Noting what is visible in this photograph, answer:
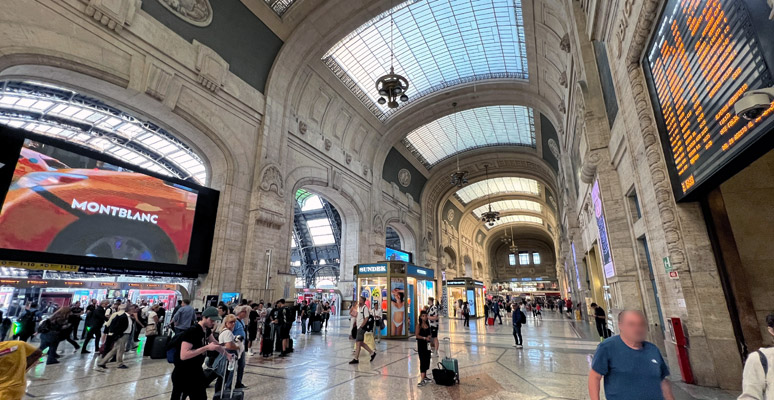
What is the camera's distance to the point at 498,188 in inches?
1443

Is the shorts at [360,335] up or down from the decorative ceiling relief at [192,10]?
down

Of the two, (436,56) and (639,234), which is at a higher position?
(436,56)

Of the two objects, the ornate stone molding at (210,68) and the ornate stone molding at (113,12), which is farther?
the ornate stone molding at (210,68)

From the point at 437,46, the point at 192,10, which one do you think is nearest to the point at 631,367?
the point at 192,10

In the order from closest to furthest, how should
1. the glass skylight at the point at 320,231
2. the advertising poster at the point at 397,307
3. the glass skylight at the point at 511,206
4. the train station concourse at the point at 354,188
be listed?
the train station concourse at the point at 354,188 < the advertising poster at the point at 397,307 < the glass skylight at the point at 320,231 < the glass skylight at the point at 511,206

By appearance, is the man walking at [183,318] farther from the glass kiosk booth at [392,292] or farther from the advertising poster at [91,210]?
the glass kiosk booth at [392,292]

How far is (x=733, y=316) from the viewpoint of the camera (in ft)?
13.7

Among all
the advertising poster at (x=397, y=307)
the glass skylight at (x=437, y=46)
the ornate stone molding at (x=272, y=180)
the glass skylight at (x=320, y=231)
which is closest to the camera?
the advertising poster at (x=397, y=307)

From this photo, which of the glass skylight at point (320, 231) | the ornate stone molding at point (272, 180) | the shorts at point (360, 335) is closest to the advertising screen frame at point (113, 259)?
the ornate stone molding at point (272, 180)

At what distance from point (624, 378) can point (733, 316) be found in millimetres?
3746

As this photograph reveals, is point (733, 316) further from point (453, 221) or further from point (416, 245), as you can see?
point (453, 221)

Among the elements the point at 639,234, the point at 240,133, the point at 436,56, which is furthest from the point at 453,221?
the point at 639,234

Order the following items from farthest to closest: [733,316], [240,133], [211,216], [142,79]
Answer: [240,133], [211,216], [142,79], [733,316]

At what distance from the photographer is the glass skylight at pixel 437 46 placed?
A: 15.0 metres
